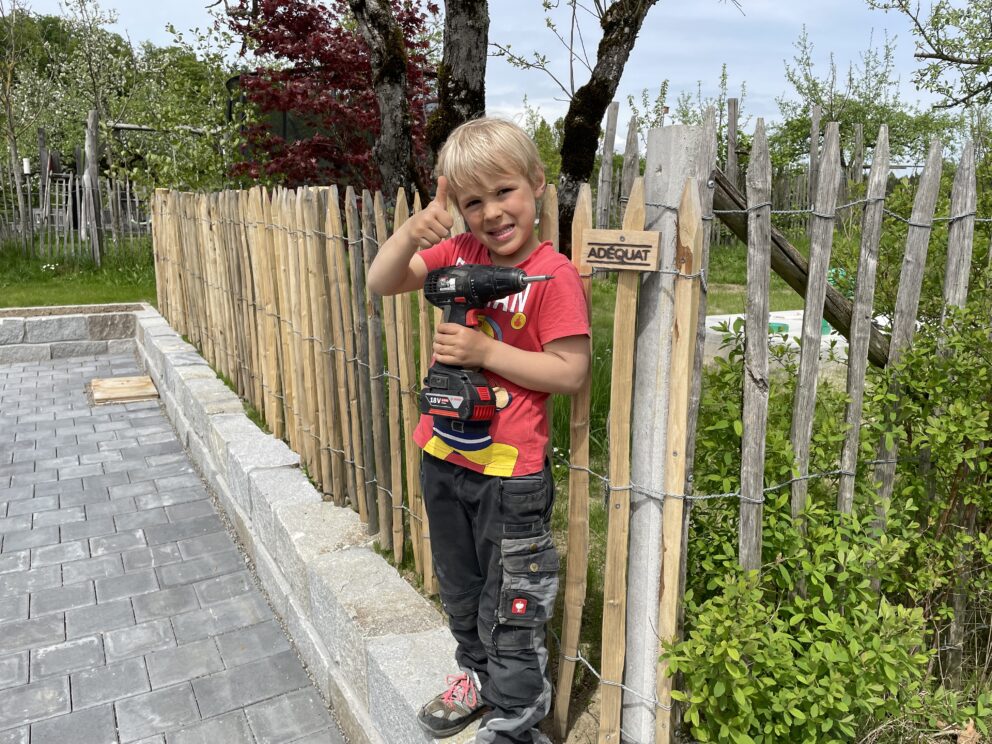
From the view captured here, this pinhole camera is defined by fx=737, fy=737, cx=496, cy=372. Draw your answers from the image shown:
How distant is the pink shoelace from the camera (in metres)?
2.22

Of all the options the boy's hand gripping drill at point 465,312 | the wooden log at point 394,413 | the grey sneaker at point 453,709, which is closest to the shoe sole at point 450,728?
the grey sneaker at point 453,709

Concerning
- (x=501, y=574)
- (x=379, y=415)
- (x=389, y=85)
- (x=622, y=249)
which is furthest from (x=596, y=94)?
(x=501, y=574)

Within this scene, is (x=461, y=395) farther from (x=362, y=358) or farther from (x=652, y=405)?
(x=362, y=358)

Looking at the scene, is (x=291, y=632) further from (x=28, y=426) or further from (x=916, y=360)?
(x=28, y=426)

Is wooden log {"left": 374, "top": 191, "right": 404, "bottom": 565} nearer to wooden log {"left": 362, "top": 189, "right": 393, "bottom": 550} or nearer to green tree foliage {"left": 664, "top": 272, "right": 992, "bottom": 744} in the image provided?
wooden log {"left": 362, "top": 189, "right": 393, "bottom": 550}

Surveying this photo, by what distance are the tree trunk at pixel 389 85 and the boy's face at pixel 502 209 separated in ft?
11.2

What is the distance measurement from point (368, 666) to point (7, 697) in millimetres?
1630

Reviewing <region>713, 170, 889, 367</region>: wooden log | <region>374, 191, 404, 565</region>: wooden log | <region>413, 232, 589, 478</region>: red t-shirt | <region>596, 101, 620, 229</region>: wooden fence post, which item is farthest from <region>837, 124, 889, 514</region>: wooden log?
<region>596, 101, 620, 229</region>: wooden fence post

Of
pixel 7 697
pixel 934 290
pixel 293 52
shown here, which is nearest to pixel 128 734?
pixel 7 697

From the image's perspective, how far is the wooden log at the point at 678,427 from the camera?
1.78 m

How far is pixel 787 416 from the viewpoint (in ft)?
7.24

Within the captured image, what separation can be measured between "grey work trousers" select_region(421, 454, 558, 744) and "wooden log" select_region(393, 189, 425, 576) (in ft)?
2.58

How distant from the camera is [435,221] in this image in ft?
6.72

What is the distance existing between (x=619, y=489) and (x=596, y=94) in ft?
11.4
